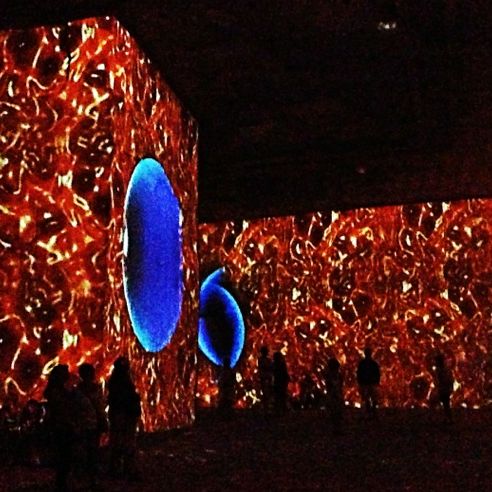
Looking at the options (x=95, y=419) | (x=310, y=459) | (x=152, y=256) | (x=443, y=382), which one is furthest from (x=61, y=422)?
(x=443, y=382)

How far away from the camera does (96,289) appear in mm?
10578

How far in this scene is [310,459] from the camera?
10070 millimetres

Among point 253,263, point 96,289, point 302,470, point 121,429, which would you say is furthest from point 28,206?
point 253,263

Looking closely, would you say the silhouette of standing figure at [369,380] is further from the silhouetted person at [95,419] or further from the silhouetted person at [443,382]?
the silhouetted person at [95,419]

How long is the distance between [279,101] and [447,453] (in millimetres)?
6755

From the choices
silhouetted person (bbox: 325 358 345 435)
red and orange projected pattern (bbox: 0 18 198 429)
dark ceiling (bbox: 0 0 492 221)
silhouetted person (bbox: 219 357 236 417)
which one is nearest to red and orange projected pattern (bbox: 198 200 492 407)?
dark ceiling (bbox: 0 0 492 221)

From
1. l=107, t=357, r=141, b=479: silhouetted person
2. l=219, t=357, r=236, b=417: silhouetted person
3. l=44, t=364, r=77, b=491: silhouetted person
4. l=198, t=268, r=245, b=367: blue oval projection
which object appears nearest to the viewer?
l=44, t=364, r=77, b=491: silhouetted person

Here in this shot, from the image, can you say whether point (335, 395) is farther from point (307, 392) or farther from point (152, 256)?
point (307, 392)

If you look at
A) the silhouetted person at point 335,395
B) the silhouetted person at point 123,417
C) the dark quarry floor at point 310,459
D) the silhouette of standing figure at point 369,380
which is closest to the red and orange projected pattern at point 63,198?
the dark quarry floor at point 310,459

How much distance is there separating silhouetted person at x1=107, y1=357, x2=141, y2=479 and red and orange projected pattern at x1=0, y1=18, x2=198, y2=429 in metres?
1.99

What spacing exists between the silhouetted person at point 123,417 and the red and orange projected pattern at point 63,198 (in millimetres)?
1987

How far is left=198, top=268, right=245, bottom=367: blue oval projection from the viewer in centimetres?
2073

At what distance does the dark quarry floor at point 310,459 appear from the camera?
803 cm

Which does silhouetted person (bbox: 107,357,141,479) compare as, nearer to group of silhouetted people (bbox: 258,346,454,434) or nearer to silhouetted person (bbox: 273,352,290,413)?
group of silhouetted people (bbox: 258,346,454,434)
